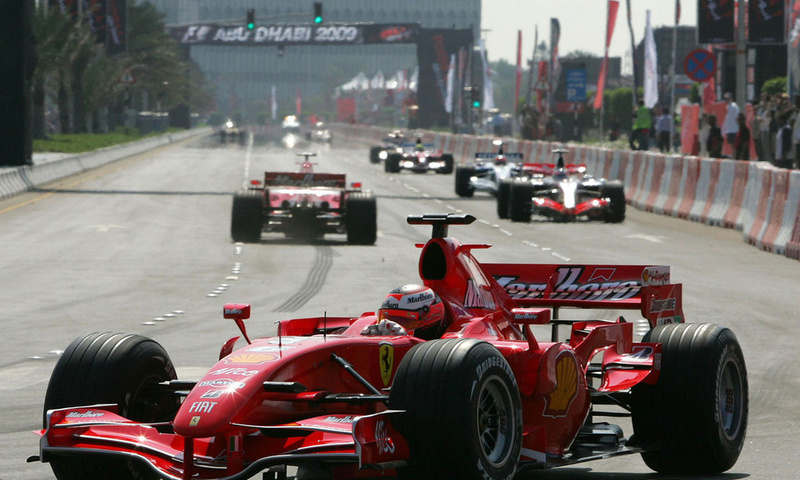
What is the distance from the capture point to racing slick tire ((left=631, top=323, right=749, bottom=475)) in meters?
7.19

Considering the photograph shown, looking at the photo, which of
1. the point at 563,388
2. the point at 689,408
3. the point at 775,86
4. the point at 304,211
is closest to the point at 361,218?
the point at 304,211

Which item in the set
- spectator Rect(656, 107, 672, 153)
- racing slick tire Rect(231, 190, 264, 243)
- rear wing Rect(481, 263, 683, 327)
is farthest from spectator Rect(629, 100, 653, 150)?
rear wing Rect(481, 263, 683, 327)

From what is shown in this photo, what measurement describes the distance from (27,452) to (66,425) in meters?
1.61

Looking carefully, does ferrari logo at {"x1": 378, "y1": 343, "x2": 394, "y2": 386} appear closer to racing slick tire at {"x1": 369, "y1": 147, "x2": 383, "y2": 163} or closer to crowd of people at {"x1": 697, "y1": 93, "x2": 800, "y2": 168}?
crowd of people at {"x1": 697, "y1": 93, "x2": 800, "y2": 168}

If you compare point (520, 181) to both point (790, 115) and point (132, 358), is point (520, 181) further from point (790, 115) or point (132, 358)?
point (132, 358)

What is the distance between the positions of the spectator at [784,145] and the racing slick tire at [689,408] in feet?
71.4

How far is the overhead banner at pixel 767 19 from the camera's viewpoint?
33.0 meters

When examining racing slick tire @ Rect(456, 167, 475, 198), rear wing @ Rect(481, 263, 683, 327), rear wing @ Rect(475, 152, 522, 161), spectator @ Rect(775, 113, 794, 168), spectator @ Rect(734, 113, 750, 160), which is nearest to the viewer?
rear wing @ Rect(481, 263, 683, 327)

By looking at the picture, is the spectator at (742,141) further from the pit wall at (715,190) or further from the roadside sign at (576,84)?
the roadside sign at (576,84)

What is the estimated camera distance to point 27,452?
25.2 ft

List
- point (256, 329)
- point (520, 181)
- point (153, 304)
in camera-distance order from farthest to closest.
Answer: point (520, 181), point (153, 304), point (256, 329)

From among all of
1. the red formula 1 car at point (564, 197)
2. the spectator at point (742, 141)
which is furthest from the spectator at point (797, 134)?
the red formula 1 car at point (564, 197)

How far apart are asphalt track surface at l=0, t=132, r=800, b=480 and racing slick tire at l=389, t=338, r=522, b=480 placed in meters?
1.26

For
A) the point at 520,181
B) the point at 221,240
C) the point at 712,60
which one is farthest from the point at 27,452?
the point at 712,60
